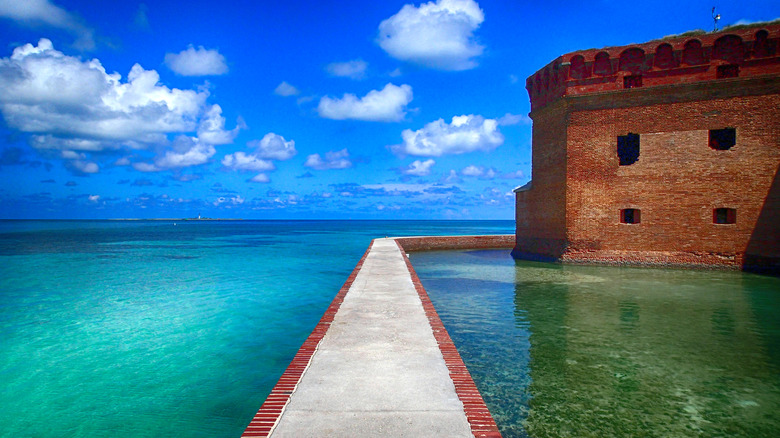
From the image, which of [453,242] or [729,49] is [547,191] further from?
[453,242]

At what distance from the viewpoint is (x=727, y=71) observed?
1446 centimetres

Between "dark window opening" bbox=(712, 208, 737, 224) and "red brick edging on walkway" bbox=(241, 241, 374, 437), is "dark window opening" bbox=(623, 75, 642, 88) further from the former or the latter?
"red brick edging on walkway" bbox=(241, 241, 374, 437)

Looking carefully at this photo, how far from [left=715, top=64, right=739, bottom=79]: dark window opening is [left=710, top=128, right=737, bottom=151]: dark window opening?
6.11 feet

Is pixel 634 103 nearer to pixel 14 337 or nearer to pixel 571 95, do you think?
pixel 571 95

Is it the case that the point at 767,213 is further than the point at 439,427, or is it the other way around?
the point at 767,213

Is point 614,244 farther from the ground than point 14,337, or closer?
farther from the ground

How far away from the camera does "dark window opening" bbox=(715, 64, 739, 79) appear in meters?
14.4

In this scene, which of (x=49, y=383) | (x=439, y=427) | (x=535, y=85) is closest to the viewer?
(x=439, y=427)

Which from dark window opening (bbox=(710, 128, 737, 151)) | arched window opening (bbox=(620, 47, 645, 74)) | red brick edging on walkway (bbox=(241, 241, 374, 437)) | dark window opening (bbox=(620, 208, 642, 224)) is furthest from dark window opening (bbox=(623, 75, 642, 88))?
red brick edging on walkway (bbox=(241, 241, 374, 437))

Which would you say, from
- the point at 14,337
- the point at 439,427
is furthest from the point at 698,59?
the point at 14,337

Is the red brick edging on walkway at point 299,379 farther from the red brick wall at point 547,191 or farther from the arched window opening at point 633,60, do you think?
the arched window opening at point 633,60

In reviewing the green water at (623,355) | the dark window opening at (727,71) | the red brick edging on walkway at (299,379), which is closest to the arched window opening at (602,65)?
the dark window opening at (727,71)

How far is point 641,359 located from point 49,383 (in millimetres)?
8259

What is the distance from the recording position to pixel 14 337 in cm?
815
